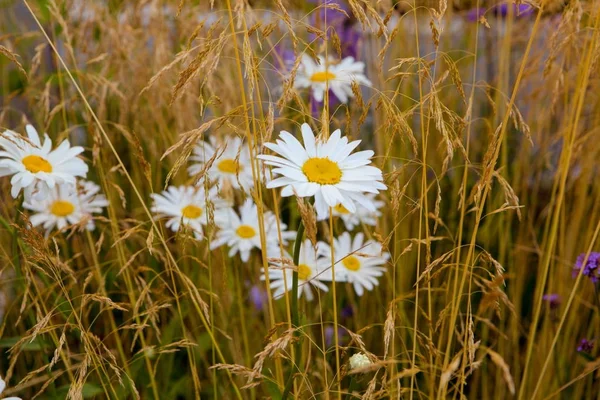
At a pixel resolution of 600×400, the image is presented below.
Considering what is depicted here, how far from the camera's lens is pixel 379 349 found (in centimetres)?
143

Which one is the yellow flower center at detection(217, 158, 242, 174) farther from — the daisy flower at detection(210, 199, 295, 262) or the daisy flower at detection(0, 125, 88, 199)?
the daisy flower at detection(0, 125, 88, 199)

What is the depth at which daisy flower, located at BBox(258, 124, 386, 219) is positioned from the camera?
30.7 inches

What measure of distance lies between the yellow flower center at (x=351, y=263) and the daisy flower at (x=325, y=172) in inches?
15.2

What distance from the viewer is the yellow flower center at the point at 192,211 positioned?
1.25 m

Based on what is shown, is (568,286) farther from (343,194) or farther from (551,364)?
(343,194)

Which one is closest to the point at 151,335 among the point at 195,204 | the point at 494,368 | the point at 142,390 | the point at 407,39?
the point at 142,390

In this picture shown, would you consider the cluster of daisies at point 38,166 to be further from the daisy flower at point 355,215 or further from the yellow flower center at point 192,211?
the daisy flower at point 355,215

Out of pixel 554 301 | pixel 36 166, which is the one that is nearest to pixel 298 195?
pixel 36 166

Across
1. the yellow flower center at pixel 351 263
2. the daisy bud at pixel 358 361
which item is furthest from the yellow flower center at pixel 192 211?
the daisy bud at pixel 358 361

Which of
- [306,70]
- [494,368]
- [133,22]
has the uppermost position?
[133,22]

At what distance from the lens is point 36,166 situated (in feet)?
3.41

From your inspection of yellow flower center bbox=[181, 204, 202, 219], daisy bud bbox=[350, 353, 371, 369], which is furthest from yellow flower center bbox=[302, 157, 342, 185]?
yellow flower center bbox=[181, 204, 202, 219]

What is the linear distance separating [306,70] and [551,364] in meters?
0.76

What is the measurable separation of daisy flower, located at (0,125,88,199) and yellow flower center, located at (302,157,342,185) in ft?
1.21
